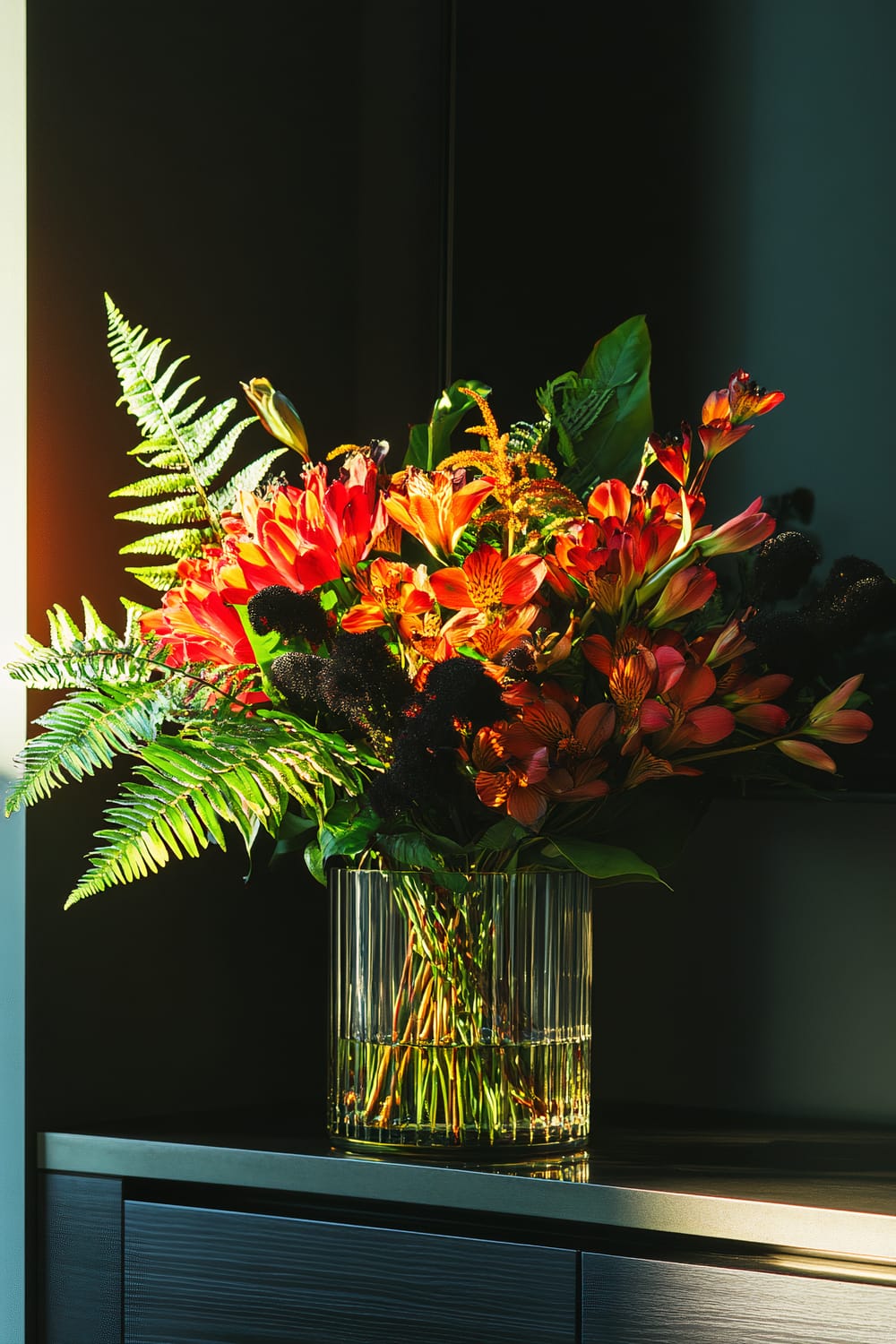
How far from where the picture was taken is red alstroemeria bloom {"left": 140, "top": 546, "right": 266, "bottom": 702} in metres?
1.07

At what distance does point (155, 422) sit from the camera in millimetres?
1202

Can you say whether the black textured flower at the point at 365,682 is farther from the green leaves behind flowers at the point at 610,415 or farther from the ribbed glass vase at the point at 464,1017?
the green leaves behind flowers at the point at 610,415

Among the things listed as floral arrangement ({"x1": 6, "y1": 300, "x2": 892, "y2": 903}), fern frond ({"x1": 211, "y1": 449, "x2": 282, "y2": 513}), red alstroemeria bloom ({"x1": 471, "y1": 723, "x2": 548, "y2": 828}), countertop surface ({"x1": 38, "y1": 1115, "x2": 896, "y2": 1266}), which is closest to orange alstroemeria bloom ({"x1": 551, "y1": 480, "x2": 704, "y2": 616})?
floral arrangement ({"x1": 6, "y1": 300, "x2": 892, "y2": 903})

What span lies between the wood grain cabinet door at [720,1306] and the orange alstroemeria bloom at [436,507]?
1.49 ft

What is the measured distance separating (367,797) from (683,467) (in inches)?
11.8

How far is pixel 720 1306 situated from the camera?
3.12 ft

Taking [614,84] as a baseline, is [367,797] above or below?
below

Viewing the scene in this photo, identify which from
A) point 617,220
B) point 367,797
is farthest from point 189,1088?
point 617,220

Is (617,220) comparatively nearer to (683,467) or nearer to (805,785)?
(683,467)

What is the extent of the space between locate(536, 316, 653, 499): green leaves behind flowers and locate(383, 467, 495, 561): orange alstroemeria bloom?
0.60 feet

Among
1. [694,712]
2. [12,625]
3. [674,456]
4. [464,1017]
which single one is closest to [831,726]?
[694,712]

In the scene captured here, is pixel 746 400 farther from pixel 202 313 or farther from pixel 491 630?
pixel 202 313

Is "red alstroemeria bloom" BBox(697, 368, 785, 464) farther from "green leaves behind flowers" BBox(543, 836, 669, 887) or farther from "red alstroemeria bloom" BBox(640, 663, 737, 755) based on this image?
"green leaves behind flowers" BBox(543, 836, 669, 887)

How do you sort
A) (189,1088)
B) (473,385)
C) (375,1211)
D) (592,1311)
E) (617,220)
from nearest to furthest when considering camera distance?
(592,1311) → (375,1211) → (473,385) → (189,1088) → (617,220)
